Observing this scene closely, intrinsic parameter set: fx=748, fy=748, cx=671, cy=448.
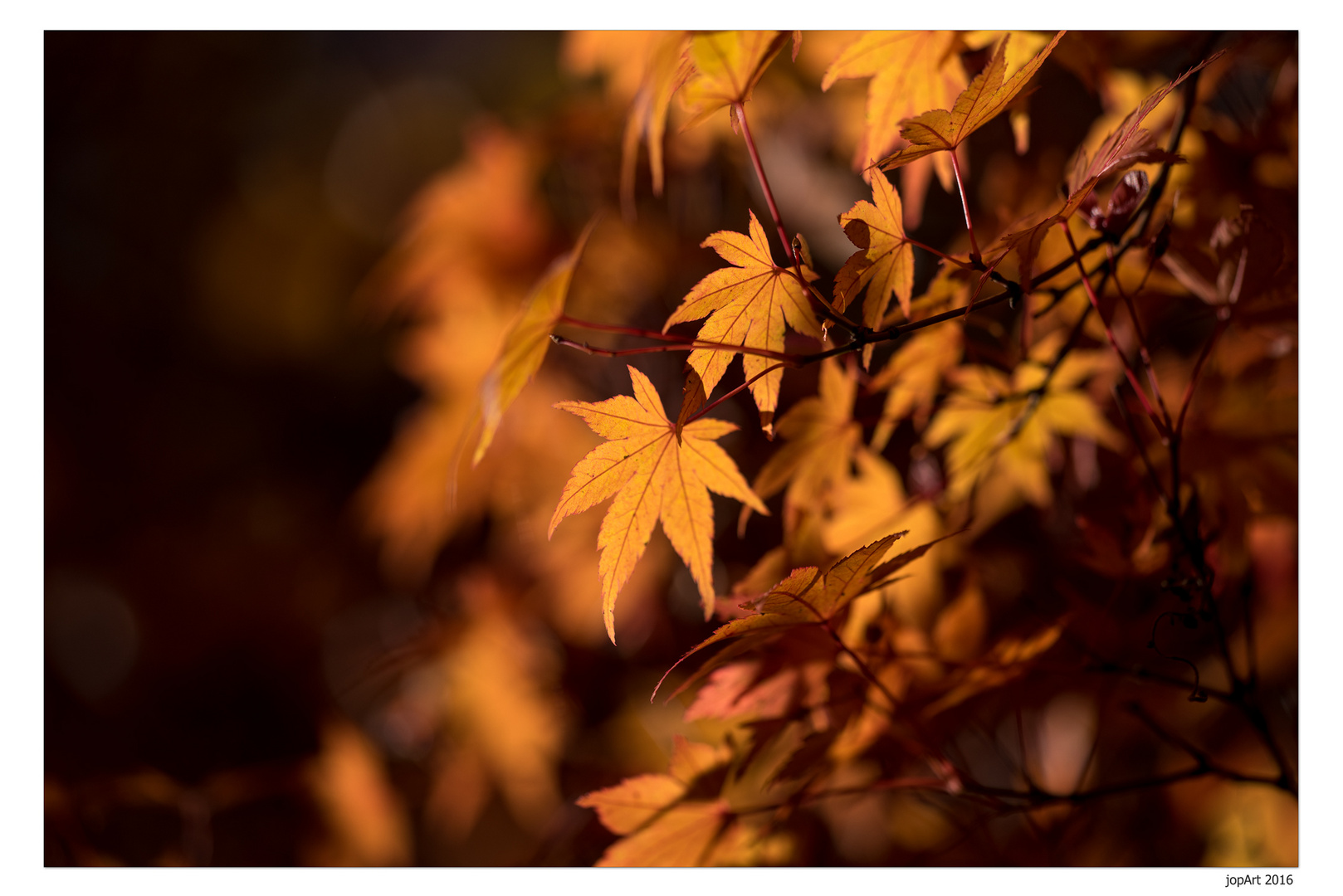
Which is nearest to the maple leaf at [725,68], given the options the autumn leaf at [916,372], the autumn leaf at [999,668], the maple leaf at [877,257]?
the maple leaf at [877,257]

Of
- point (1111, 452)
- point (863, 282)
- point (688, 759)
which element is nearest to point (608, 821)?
point (688, 759)

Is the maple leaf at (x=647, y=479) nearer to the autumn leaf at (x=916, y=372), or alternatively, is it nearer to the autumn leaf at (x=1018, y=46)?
the autumn leaf at (x=916, y=372)

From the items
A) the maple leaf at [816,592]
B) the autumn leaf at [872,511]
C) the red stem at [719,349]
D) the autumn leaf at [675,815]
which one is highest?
the red stem at [719,349]

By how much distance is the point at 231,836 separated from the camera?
5.00 ft

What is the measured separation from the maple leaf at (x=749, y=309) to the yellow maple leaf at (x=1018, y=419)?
0.75 ft

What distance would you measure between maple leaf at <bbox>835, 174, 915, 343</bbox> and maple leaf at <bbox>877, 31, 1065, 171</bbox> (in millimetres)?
20

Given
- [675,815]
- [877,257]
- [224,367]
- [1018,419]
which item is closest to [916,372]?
[1018,419]

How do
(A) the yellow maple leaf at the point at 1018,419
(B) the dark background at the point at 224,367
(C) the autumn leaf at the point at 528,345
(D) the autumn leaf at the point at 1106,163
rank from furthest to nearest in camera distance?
(B) the dark background at the point at 224,367 → (A) the yellow maple leaf at the point at 1018,419 → (C) the autumn leaf at the point at 528,345 → (D) the autumn leaf at the point at 1106,163

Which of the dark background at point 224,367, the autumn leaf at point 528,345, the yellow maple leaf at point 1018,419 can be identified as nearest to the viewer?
the autumn leaf at point 528,345

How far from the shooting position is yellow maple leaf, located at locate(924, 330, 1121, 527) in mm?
581

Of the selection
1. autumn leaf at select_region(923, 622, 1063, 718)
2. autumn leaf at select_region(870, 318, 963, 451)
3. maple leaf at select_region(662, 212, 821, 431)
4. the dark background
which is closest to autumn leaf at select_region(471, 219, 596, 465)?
maple leaf at select_region(662, 212, 821, 431)

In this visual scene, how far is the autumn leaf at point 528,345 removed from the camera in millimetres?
476

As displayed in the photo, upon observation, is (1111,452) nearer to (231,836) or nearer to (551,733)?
(551,733)

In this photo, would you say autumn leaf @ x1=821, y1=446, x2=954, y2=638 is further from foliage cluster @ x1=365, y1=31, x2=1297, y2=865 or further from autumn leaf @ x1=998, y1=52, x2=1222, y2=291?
autumn leaf @ x1=998, y1=52, x2=1222, y2=291
